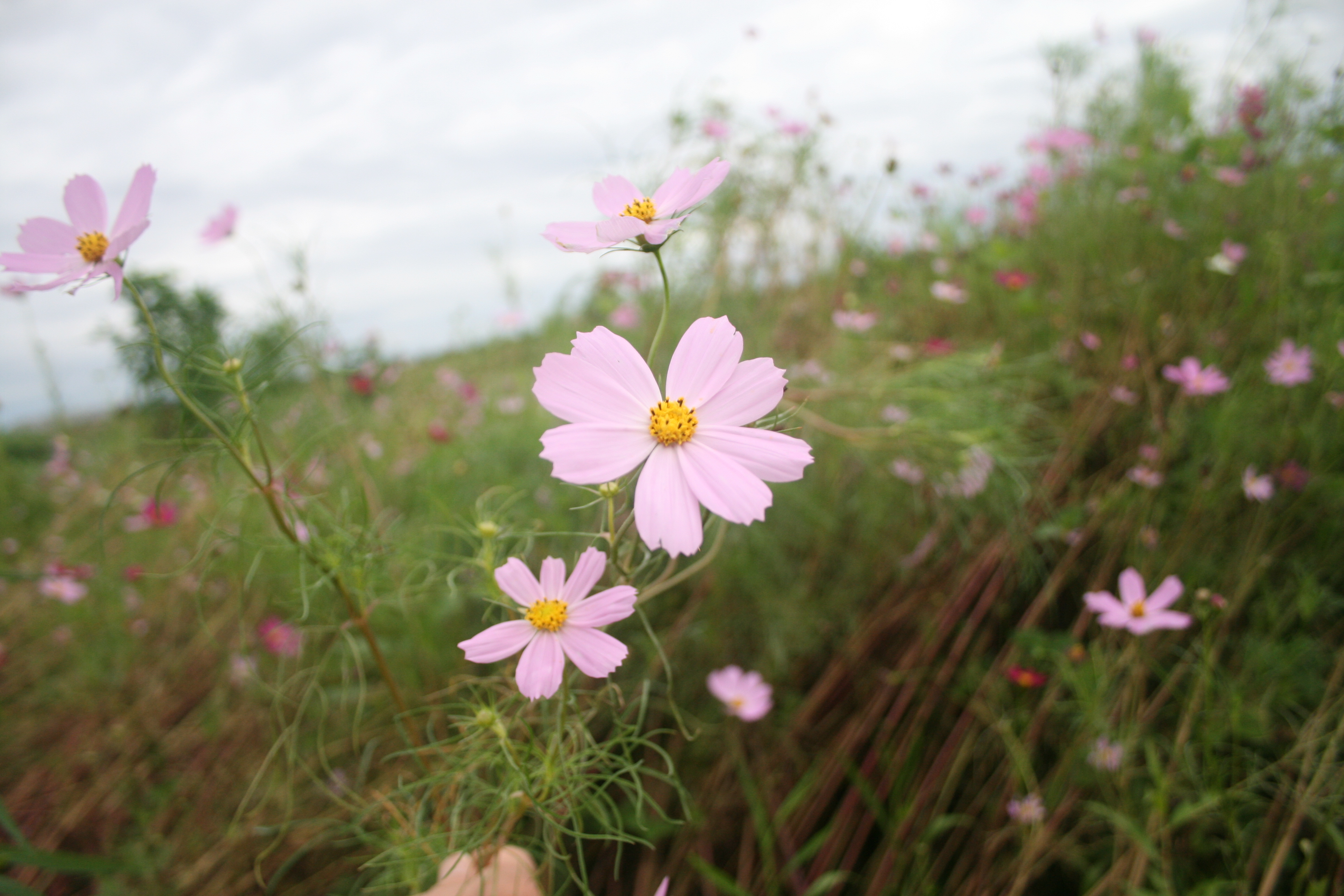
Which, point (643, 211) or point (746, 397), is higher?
point (643, 211)

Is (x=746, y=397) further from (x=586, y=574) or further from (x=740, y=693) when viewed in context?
(x=740, y=693)

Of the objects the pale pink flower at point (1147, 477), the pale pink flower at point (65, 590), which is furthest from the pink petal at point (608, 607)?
the pale pink flower at point (65, 590)

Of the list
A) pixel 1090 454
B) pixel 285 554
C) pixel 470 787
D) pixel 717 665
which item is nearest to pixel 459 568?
pixel 470 787

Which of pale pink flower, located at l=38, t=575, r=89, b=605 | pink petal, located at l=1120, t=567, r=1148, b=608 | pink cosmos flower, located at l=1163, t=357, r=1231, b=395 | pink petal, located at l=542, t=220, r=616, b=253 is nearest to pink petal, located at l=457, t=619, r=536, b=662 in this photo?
pink petal, located at l=542, t=220, r=616, b=253

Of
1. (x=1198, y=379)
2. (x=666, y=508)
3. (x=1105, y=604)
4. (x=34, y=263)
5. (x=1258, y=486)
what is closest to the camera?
(x=666, y=508)

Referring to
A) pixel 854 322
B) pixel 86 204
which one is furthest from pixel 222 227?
pixel 854 322
